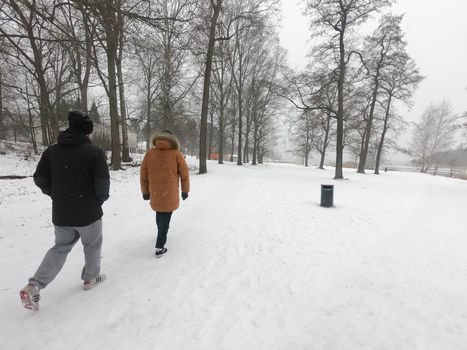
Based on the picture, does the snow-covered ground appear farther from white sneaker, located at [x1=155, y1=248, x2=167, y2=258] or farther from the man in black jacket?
the man in black jacket

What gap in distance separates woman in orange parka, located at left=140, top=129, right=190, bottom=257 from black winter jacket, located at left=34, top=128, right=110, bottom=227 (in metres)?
1.00

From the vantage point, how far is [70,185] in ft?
8.00

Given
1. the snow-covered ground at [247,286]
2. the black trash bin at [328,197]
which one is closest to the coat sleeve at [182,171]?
the snow-covered ground at [247,286]

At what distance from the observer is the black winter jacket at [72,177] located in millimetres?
2404

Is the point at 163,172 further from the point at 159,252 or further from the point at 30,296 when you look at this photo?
the point at 30,296

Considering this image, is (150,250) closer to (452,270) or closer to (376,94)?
(452,270)

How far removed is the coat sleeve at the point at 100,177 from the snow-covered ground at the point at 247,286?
120 cm

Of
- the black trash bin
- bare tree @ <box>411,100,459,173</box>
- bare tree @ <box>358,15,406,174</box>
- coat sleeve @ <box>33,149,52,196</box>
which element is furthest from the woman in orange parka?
bare tree @ <box>411,100,459,173</box>

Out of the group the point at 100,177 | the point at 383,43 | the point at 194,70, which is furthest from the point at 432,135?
the point at 100,177

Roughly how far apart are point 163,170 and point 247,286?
200 cm

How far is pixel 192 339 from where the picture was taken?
2141 millimetres

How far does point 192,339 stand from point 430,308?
268 cm

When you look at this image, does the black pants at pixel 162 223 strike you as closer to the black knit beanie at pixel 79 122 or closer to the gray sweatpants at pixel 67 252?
the gray sweatpants at pixel 67 252

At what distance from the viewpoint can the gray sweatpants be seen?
2.42 m
